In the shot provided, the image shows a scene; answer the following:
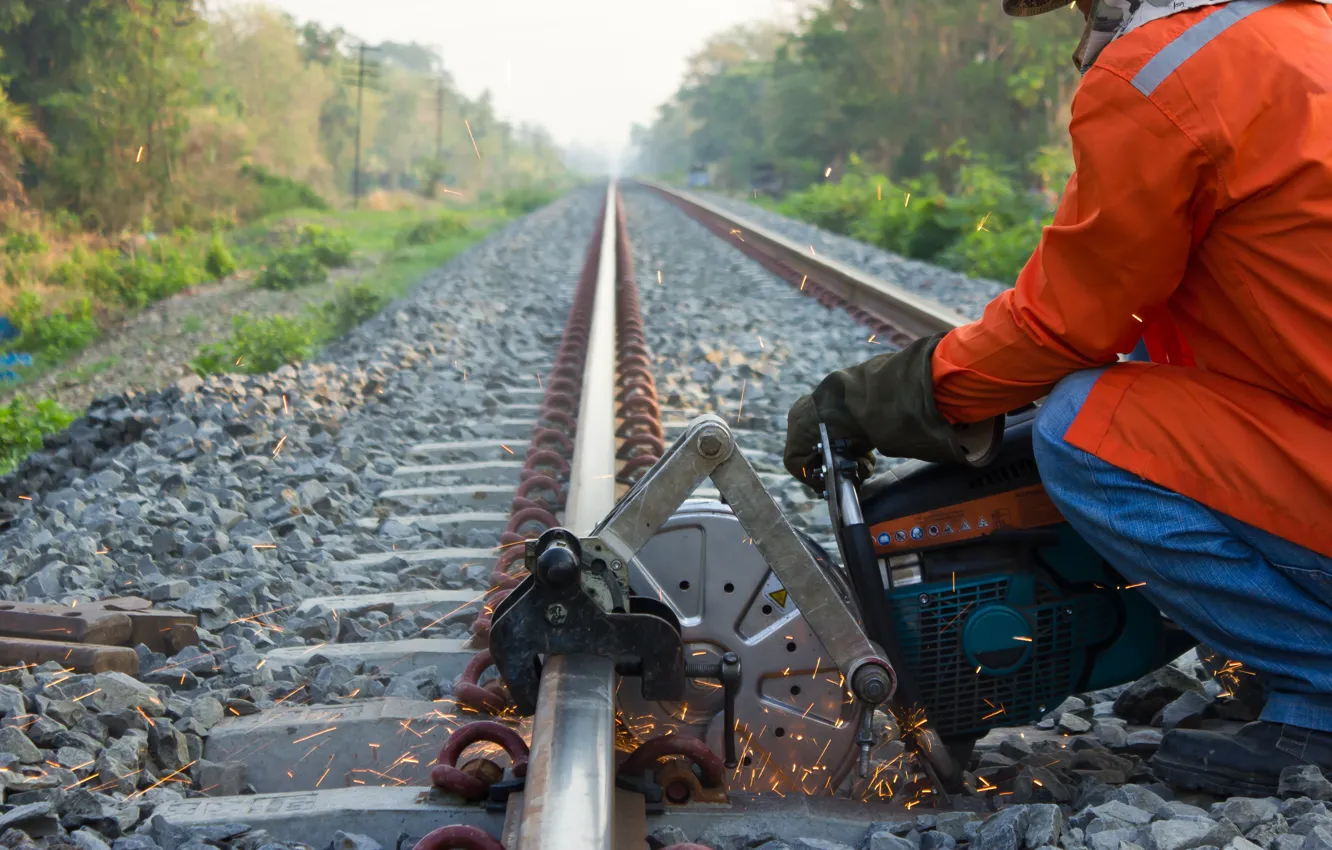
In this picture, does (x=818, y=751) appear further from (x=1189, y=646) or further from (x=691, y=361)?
(x=691, y=361)

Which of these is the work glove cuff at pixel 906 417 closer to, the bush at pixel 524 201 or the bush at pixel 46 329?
the bush at pixel 46 329

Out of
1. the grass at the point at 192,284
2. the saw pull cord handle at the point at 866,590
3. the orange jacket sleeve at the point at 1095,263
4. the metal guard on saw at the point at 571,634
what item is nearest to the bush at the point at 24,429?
the grass at the point at 192,284

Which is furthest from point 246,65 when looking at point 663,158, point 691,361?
point 663,158

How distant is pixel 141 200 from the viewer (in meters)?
20.0

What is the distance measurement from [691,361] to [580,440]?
2.37 meters

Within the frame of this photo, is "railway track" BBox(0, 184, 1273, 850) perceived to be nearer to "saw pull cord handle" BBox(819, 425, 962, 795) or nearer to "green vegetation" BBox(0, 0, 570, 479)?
"saw pull cord handle" BBox(819, 425, 962, 795)

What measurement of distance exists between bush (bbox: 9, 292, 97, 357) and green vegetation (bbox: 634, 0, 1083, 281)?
852 centimetres

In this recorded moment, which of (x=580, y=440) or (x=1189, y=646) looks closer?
(x=1189, y=646)

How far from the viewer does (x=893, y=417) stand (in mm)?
2201

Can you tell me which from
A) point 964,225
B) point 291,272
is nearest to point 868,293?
point 964,225

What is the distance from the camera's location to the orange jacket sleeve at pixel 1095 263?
1848mm

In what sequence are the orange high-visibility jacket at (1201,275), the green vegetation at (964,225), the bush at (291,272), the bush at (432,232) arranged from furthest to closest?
the bush at (432,232), the bush at (291,272), the green vegetation at (964,225), the orange high-visibility jacket at (1201,275)

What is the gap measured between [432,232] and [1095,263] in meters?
20.9

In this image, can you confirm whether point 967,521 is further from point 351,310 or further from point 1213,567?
point 351,310
